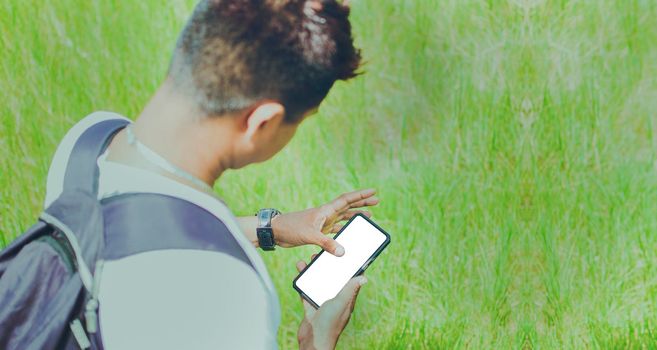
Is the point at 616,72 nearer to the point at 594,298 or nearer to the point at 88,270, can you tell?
the point at 594,298

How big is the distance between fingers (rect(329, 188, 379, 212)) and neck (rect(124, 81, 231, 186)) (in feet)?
1.21

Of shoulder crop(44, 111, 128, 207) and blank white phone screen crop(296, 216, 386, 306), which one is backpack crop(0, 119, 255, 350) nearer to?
shoulder crop(44, 111, 128, 207)

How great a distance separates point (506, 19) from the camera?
2025 millimetres

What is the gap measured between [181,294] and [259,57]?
474mm

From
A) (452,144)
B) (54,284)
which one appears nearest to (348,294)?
(452,144)

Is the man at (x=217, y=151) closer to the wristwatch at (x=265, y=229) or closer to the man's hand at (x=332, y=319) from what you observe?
the man's hand at (x=332, y=319)

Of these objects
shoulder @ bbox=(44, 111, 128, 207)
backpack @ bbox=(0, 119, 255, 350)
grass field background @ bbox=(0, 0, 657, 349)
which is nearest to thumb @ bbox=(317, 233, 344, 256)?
grass field background @ bbox=(0, 0, 657, 349)

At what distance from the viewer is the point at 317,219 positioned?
6.41 ft

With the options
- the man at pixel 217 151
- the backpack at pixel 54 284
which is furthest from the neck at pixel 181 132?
the backpack at pixel 54 284

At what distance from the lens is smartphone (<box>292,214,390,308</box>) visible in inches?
73.6

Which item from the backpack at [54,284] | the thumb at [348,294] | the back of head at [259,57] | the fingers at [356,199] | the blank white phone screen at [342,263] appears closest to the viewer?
the backpack at [54,284]

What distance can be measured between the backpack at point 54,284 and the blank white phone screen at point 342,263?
58 cm

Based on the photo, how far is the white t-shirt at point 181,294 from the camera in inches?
57.3

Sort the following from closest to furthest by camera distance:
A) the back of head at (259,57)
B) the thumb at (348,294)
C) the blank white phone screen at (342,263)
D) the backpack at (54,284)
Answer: the backpack at (54,284)
the back of head at (259,57)
the thumb at (348,294)
the blank white phone screen at (342,263)
